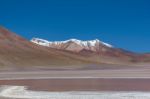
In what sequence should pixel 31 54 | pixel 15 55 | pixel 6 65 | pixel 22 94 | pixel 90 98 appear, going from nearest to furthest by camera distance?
pixel 90 98 → pixel 22 94 → pixel 6 65 → pixel 15 55 → pixel 31 54

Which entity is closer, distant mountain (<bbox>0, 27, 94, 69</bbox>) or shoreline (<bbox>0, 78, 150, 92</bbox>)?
shoreline (<bbox>0, 78, 150, 92</bbox>)

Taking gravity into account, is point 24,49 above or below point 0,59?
above

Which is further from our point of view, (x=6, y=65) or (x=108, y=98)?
(x=6, y=65)

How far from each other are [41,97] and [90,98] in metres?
3.04

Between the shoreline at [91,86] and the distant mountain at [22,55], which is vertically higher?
the distant mountain at [22,55]

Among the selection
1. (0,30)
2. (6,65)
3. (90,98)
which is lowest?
(90,98)

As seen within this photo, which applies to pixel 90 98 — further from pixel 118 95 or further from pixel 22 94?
pixel 22 94

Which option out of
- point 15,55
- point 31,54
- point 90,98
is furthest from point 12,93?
point 31,54

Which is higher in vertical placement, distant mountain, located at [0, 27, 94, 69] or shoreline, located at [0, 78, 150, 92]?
distant mountain, located at [0, 27, 94, 69]

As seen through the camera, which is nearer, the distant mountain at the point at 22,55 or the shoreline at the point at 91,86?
the shoreline at the point at 91,86

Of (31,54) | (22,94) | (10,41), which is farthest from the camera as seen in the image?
(10,41)

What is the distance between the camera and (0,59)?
14362 cm

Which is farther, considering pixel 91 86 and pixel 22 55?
pixel 22 55

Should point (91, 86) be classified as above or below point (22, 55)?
below
